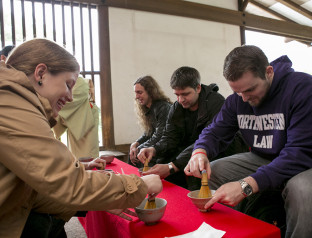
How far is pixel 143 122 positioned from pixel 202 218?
2.33 m

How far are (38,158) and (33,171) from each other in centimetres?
4

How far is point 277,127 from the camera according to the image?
1.68 m

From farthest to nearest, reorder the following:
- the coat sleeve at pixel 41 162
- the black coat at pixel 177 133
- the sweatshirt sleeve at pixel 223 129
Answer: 1. the black coat at pixel 177 133
2. the sweatshirt sleeve at pixel 223 129
3. the coat sleeve at pixel 41 162

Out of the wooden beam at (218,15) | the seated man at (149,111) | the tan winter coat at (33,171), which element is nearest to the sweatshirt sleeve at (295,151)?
the tan winter coat at (33,171)

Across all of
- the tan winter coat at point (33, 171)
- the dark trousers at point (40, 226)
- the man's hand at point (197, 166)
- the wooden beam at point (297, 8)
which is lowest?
the dark trousers at point (40, 226)

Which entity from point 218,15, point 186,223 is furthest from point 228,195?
point 218,15

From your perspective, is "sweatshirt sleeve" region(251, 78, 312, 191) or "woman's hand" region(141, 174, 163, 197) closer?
"woman's hand" region(141, 174, 163, 197)

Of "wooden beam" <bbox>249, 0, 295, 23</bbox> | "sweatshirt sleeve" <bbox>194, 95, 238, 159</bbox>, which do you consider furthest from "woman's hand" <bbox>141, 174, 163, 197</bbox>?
"wooden beam" <bbox>249, 0, 295, 23</bbox>

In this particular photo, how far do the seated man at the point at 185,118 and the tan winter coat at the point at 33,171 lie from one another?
1.25 m

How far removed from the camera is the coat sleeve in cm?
84

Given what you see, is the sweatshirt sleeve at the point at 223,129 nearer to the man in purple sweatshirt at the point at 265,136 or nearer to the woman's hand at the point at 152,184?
the man in purple sweatshirt at the point at 265,136

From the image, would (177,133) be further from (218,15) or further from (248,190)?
(218,15)

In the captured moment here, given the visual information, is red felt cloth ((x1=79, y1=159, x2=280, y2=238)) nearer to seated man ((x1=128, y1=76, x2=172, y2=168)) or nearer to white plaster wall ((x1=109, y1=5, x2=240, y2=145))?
seated man ((x1=128, y1=76, x2=172, y2=168))

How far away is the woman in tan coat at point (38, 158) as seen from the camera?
85 centimetres
